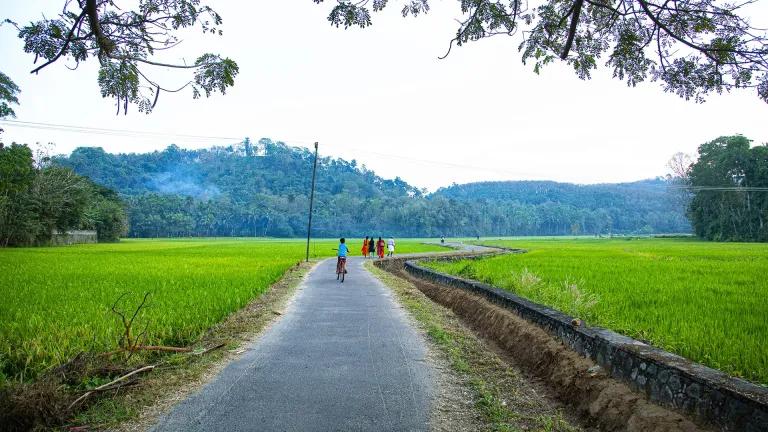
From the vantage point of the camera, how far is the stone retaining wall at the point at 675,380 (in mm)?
3170

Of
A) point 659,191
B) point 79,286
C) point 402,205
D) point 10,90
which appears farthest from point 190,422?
point 659,191

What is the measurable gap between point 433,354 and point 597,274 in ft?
33.0

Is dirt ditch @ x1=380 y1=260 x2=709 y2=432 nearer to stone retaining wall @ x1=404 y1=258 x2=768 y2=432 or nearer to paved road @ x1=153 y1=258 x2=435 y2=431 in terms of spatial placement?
stone retaining wall @ x1=404 y1=258 x2=768 y2=432

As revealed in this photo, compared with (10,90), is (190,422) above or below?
below

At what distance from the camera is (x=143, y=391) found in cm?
477

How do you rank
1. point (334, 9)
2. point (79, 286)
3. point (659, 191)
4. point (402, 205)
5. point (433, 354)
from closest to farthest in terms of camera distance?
point (334, 9) → point (433, 354) → point (79, 286) → point (402, 205) → point (659, 191)

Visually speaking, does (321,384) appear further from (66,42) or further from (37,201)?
(37,201)

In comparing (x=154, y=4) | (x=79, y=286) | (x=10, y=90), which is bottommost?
(x=79, y=286)

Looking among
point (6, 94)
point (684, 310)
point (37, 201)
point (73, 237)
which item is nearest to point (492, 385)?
point (684, 310)

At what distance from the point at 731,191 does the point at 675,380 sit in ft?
Answer: 251

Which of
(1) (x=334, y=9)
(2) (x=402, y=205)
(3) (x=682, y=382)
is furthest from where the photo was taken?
(2) (x=402, y=205)

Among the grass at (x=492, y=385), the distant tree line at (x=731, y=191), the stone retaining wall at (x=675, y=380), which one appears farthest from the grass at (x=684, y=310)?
the distant tree line at (x=731, y=191)

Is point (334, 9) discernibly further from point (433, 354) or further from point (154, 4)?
point (433, 354)

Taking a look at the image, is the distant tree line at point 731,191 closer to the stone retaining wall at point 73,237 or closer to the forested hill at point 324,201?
the forested hill at point 324,201
